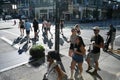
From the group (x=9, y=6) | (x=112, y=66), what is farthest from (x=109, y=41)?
(x=9, y=6)

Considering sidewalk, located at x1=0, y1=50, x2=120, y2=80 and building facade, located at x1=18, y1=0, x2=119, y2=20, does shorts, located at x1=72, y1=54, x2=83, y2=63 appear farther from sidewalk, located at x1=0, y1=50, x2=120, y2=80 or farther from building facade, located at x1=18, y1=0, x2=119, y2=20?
building facade, located at x1=18, y1=0, x2=119, y2=20

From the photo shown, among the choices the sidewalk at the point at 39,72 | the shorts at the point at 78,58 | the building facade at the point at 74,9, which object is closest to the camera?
the shorts at the point at 78,58

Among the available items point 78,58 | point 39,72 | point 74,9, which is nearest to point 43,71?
point 39,72

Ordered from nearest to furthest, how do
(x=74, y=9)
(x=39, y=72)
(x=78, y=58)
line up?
(x=78, y=58) → (x=39, y=72) → (x=74, y=9)

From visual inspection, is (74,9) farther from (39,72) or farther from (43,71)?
(39,72)

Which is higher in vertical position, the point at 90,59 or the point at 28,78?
the point at 90,59

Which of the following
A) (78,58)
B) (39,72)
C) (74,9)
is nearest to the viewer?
(78,58)

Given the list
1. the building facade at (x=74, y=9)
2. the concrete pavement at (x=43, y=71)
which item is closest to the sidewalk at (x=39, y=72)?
the concrete pavement at (x=43, y=71)

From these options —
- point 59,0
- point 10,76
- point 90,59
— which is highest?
point 59,0

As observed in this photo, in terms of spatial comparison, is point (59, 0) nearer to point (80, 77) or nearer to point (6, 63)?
point (80, 77)

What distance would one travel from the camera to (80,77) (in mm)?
7559

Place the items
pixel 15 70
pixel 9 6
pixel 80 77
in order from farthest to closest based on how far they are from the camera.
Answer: pixel 9 6 → pixel 15 70 → pixel 80 77

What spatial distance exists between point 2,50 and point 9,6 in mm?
65167

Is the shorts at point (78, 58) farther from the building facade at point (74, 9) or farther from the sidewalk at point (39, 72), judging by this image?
the building facade at point (74, 9)
